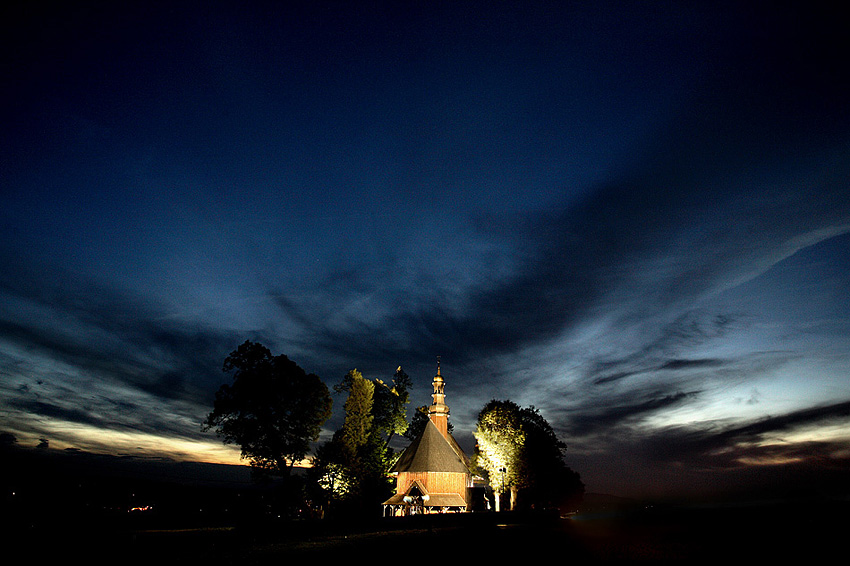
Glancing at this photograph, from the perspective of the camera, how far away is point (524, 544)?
19328mm

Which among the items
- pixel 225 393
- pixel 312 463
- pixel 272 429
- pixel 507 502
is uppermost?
pixel 225 393

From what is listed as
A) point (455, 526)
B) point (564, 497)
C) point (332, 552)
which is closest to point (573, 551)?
point (332, 552)

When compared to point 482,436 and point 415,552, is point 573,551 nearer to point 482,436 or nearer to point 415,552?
point 415,552

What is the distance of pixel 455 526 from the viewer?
95.9 feet

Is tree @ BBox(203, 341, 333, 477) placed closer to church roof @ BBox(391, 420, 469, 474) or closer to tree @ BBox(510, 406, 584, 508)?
church roof @ BBox(391, 420, 469, 474)

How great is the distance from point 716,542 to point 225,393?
4509cm

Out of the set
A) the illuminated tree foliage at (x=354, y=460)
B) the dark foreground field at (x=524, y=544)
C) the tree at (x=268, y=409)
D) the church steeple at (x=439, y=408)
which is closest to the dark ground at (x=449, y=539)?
the dark foreground field at (x=524, y=544)

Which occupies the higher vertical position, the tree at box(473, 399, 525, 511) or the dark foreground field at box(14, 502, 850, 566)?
the tree at box(473, 399, 525, 511)

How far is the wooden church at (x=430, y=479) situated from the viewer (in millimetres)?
56969

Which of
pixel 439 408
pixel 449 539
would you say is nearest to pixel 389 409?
pixel 439 408

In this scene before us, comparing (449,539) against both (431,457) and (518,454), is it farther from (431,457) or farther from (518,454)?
(431,457)

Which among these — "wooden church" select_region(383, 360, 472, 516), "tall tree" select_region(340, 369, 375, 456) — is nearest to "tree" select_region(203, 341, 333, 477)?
"tall tree" select_region(340, 369, 375, 456)

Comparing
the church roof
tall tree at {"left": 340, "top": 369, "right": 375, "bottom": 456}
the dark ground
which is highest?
tall tree at {"left": 340, "top": 369, "right": 375, "bottom": 456}

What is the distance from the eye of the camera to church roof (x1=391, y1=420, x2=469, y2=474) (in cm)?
5991
